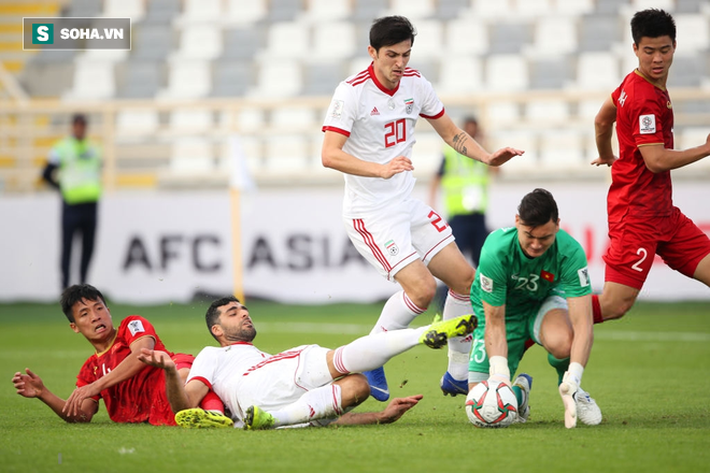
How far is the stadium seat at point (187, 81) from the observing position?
18906mm

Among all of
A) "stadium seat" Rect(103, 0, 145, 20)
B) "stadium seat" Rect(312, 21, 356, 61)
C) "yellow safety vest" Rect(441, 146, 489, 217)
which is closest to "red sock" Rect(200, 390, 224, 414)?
"yellow safety vest" Rect(441, 146, 489, 217)

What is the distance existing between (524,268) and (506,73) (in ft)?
44.9

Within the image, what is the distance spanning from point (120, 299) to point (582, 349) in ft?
33.8

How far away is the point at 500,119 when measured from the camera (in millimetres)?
17578

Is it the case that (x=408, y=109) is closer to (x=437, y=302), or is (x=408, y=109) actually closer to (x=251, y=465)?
(x=251, y=465)

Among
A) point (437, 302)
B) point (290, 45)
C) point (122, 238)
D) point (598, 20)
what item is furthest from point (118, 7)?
point (437, 302)

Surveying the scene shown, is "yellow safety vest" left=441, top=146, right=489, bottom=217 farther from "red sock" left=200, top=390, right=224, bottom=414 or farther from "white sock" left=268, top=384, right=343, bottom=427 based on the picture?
"white sock" left=268, top=384, right=343, bottom=427

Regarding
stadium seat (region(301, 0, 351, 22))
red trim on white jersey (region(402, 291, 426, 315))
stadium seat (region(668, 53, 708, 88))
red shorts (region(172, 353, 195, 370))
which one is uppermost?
stadium seat (region(301, 0, 351, 22))

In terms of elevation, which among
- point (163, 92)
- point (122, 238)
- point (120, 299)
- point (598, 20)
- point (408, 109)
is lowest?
point (120, 299)

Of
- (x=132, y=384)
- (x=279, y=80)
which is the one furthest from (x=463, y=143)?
(x=279, y=80)

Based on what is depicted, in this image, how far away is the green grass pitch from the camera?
4.14 metres

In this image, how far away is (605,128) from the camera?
625 cm

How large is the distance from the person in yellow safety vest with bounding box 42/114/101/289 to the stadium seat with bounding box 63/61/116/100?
5.53 metres

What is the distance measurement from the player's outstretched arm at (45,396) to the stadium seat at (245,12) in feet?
50.0
